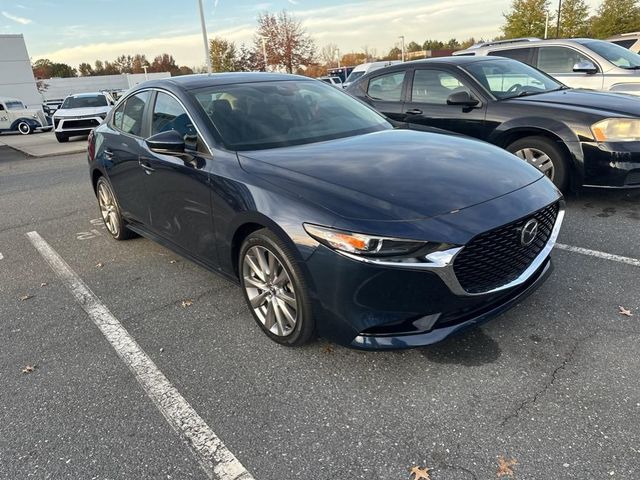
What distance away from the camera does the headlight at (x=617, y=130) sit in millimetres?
4789

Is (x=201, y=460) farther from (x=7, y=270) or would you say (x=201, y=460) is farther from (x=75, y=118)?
(x=75, y=118)

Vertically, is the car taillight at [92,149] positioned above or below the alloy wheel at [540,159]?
above

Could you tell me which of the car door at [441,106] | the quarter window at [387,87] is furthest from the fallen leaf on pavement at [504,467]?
the quarter window at [387,87]

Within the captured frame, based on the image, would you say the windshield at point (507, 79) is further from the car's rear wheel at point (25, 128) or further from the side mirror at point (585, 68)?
the car's rear wheel at point (25, 128)

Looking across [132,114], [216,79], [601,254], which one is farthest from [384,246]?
[132,114]

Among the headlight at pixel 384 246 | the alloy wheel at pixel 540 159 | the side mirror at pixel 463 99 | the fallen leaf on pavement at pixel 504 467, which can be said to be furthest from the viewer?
the side mirror at pixel 463 99

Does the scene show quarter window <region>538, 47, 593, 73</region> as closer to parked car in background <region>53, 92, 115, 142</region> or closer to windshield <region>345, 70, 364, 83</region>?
windshield <region>345, 70, 364, 83</region>

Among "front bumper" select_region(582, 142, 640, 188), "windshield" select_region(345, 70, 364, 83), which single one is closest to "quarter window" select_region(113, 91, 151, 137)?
"front bumper" select_region(582, 142, 640, 188)

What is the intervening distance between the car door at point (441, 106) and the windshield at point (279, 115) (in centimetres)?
178

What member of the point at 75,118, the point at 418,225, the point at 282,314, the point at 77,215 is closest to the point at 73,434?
the point at 282,314

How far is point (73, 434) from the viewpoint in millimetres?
2408

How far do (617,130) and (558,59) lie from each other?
3.81 m

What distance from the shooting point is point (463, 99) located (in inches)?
219

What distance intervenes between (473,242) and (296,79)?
2.52 metres
